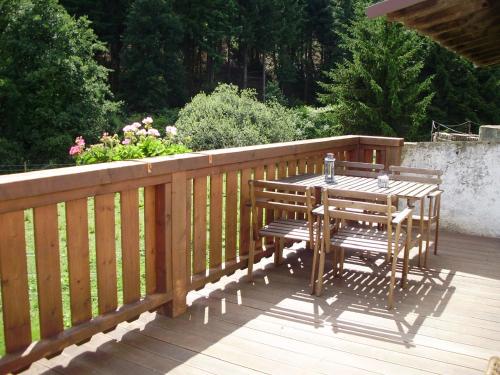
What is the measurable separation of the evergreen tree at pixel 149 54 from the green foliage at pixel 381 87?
1144 centimetres

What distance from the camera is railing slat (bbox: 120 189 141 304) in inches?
128

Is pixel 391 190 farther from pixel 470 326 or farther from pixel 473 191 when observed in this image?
pixel 473 191

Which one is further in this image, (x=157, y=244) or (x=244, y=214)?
(x=244, y=214)

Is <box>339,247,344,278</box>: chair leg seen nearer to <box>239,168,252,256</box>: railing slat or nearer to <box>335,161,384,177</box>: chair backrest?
<box>239,168,252,256</box>: railing slat

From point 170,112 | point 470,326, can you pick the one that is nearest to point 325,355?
point 470,326

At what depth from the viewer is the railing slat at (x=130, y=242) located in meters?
3.24

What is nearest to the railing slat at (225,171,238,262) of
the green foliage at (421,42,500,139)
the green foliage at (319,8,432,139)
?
the green foliage at (319,8,432,139)

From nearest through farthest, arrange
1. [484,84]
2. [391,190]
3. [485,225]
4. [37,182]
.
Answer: [37,182] < [391,190] < [485,225] < [484,84]

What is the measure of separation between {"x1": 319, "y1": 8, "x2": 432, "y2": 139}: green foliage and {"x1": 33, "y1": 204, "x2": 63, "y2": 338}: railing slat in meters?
23.2

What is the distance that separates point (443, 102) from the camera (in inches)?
1185

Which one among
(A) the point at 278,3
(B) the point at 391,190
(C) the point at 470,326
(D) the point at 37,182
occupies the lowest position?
(C) the point at 470,326

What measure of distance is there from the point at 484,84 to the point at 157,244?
29.5 meters

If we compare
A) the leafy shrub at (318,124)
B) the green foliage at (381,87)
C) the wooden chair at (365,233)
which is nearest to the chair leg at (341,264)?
the wooden chair at (365,233)

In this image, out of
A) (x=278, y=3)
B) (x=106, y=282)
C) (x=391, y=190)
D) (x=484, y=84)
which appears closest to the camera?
(x=106, y=282)
